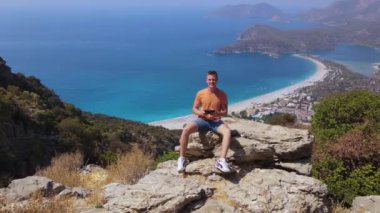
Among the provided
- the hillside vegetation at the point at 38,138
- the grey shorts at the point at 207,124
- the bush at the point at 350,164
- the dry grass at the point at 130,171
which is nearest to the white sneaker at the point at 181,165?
the grey shorts at the point at 207,124

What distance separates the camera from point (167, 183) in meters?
5.76

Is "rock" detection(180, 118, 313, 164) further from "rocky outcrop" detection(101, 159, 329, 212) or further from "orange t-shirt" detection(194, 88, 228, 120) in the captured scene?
"orange t-shirt" detection(194, 88, 228, 120)

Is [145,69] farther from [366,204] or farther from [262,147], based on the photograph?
[262,147]

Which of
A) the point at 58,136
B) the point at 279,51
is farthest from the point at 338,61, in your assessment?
the point at 58,136

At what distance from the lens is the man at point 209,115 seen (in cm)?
651

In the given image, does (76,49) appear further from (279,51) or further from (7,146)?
(7,146)

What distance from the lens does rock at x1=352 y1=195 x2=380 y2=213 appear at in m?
6.80

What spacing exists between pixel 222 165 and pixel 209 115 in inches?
38.5

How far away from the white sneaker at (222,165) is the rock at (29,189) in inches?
101

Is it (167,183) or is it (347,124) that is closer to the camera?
(167,183)

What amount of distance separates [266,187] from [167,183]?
1352 millimetres

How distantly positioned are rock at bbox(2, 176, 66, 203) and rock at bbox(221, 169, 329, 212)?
8.71 feet

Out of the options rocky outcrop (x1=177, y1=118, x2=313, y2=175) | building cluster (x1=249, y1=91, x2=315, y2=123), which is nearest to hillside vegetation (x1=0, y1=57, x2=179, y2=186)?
rocky outcrop (x1=177, y1=118, x2=313, y2=175)

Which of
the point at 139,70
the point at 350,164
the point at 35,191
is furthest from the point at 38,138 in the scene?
the point at 139,70
